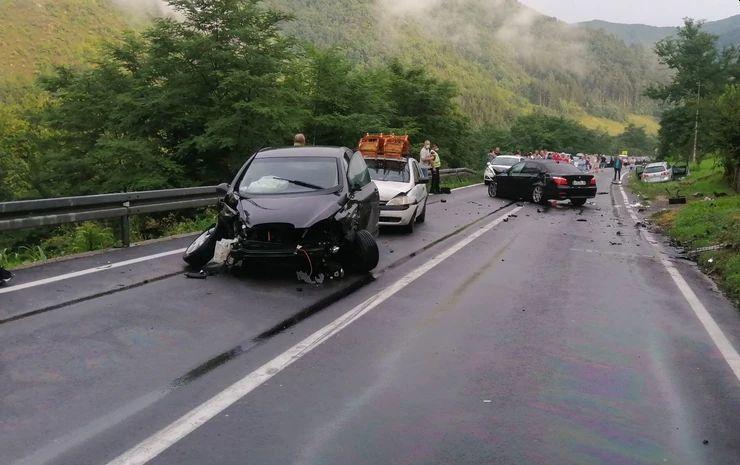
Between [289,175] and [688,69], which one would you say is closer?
[289,175]

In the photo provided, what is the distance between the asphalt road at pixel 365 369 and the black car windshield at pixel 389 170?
604 cm

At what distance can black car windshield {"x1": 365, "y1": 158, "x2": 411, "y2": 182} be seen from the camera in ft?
50.5

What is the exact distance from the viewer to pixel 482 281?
9125mm

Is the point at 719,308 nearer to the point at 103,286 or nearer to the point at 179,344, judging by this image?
the point at 179,344

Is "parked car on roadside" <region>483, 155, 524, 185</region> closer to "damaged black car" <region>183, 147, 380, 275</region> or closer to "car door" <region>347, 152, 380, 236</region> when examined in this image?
"car door" <region>347, 152, 380, 236</region>

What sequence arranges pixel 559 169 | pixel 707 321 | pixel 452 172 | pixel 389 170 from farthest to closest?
pixel 452 172 < pixel 559 169 < pixel 389 170 < pixel 707 321

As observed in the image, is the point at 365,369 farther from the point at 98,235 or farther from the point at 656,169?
the point at 656,169

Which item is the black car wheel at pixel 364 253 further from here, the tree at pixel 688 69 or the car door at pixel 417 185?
the tree at pixel 688 69

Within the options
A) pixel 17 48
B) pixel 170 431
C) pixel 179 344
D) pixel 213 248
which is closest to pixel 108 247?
pixel 213 248

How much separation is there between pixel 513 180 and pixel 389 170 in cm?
1050

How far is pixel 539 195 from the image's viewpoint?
2375cm

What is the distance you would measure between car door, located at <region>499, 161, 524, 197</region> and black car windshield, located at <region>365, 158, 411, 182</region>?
387 inches

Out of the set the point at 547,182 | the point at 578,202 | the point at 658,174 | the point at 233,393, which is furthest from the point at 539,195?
the point at 658,174

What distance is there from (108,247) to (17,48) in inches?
6928
